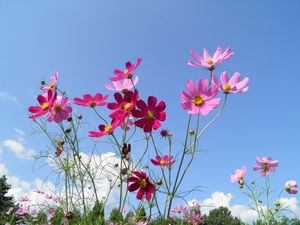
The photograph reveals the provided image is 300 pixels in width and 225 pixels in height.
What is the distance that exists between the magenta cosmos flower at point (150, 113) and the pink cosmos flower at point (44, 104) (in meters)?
0.36

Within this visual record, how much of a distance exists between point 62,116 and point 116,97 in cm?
30

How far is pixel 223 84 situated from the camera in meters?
1.26

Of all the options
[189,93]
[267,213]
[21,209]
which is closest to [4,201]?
[21,209]

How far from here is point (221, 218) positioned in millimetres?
29094

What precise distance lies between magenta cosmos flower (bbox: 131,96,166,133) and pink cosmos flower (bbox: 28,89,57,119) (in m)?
0.36

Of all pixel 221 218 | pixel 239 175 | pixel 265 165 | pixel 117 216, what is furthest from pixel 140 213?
pixel 221 218

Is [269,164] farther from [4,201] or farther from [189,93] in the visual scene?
[4,201]

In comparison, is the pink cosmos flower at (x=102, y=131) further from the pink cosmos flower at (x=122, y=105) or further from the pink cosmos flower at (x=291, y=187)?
the pink cosmos flower at (x=291, y=187)

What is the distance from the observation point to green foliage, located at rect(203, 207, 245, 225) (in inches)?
1119

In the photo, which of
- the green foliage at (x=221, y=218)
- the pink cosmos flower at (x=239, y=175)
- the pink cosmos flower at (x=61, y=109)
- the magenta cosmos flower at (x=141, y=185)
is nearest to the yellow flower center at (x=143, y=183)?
the magenta cosmos flower at (x=141, y=185)

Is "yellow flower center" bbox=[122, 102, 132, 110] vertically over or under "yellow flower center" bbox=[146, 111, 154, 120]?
over

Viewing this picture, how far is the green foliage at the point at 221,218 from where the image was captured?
2842 cm

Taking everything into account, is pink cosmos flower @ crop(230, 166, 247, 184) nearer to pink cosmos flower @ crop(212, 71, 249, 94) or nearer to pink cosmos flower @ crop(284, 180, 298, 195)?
pink cosmos flower @ crop(284, 180, 298, 195)

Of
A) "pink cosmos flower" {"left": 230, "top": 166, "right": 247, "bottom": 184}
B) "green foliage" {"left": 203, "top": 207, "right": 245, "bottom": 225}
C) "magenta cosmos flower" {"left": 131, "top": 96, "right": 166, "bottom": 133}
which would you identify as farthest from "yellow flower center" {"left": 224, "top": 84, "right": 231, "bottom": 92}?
"green foliage" {"left": 203, "top": 207, "right": 245, "bottom": 225}
